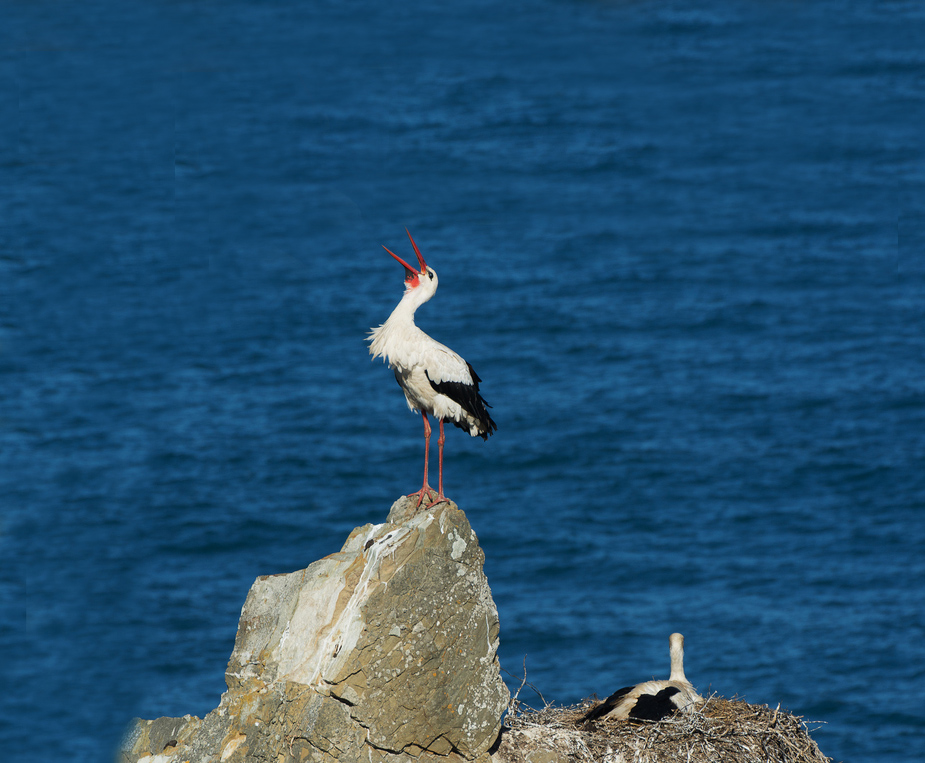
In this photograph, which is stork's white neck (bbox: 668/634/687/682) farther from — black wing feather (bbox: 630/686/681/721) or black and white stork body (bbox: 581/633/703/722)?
black wing feather (bbox: 630/686/681/721)

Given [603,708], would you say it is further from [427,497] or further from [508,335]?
[508,335]

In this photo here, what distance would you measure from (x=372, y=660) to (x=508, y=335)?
199ft

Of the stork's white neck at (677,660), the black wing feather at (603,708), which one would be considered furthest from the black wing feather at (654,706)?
the stork's white neck at (677,660)

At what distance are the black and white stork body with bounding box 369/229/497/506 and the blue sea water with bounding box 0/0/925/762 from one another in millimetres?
32420

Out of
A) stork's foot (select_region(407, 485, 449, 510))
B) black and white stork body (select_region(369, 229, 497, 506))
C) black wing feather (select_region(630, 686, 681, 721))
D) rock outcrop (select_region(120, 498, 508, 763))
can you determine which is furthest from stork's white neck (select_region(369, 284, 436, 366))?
black wing feather (select_region(630, 686, 681, 721))

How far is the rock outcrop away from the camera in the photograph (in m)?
15.3

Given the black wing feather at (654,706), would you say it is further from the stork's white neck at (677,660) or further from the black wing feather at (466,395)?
the black wing feather at (466,395)

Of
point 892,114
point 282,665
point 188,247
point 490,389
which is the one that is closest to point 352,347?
point 490,389

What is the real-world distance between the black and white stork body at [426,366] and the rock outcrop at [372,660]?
1.06 m

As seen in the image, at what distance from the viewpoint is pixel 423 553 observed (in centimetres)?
1543

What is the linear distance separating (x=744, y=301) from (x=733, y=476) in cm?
1581

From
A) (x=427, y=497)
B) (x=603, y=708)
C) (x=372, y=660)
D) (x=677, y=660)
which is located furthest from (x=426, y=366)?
(x=677, y=660)

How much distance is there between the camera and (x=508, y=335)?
7556 centimetres

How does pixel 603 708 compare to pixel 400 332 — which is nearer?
pixel 400 332
